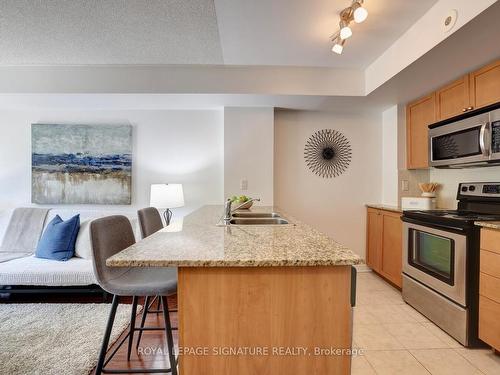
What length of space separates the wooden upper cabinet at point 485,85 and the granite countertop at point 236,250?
5.94ft

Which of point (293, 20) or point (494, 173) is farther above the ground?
point (293, 20)

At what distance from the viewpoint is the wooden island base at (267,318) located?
913mm

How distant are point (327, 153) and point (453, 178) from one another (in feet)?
4.44

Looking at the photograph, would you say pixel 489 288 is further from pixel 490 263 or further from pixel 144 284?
pixel 144 284

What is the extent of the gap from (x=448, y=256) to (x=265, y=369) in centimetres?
175

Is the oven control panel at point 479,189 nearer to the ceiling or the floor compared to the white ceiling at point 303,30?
nearer to the floor

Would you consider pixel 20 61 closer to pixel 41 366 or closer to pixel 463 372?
pixel 41 366

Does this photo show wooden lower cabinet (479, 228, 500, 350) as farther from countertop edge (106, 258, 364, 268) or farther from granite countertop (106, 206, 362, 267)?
countertop edge (106, 258, 364, 268)

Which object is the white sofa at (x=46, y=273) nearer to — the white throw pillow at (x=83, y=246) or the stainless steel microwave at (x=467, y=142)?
the white throw pillow at (x=83, y=246)

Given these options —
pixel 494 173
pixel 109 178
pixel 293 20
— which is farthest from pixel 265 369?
pixel 109 178

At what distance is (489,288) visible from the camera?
1.70m

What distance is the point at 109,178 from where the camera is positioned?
3.40 meters

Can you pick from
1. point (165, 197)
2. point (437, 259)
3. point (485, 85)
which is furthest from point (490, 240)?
point (165, 197)

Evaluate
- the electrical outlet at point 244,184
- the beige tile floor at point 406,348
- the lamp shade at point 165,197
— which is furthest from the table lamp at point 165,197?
the beige tile floor at point 406,348
